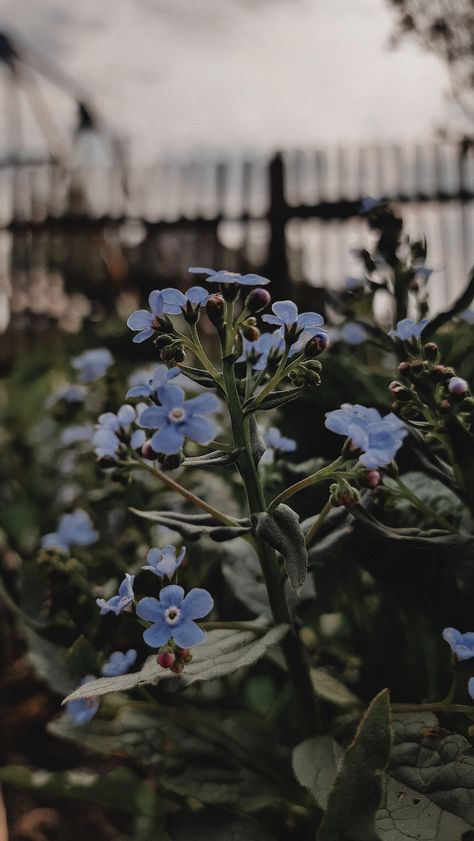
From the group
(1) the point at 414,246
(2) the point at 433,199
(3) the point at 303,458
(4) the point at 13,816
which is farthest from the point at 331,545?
(2) the point at 433,199

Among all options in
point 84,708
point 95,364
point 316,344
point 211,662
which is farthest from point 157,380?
point 95,364

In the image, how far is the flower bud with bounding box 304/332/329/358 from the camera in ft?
2.48

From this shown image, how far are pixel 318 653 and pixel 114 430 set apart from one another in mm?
564

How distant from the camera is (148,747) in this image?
104cm

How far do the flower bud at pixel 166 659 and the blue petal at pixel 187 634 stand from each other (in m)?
0.01

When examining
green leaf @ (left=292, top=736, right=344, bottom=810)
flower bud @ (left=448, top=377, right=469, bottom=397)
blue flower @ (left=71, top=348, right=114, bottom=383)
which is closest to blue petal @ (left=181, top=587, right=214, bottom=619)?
green leaf @ (left=292, top=736, right=344, bottom=810)

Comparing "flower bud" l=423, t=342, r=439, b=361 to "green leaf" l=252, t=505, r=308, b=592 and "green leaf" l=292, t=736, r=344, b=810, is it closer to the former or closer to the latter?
"green leaf" l=252, t=505, r=308, b=592

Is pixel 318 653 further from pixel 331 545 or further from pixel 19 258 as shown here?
pixel 19 258

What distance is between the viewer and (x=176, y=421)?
66 centimetres

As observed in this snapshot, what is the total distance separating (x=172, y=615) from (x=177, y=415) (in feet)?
0.66

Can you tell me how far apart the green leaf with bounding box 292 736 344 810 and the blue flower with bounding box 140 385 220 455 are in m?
0.37

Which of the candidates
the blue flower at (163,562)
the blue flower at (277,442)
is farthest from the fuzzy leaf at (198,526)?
the blue flower at (277,442)

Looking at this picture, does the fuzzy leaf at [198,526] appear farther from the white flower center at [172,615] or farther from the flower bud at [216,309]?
Result: the flower bud at [216,309]

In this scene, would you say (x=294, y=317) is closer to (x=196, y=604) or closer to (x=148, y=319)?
(x=148, y=319)
